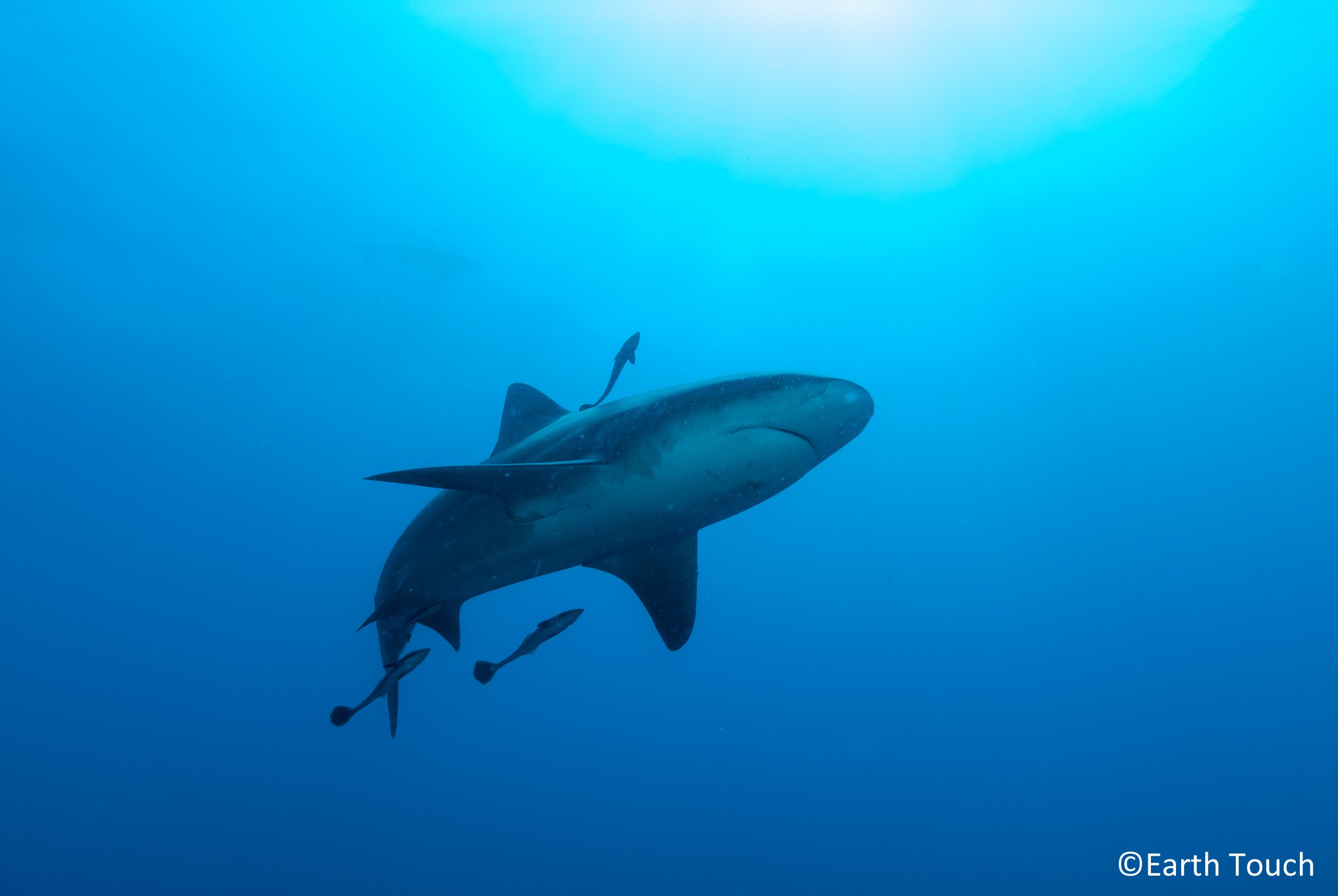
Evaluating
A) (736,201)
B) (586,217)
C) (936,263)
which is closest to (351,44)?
→ (586,217)

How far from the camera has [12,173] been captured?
19516 mm

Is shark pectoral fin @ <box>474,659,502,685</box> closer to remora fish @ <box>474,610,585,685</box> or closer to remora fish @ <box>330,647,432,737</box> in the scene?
remora fish @ <box>474,610,585,685</box>

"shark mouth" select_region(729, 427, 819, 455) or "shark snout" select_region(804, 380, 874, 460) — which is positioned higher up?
"shark snout" select_region(804, 380, 874, 460)

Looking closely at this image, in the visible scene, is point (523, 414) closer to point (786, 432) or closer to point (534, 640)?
point (534, 640)

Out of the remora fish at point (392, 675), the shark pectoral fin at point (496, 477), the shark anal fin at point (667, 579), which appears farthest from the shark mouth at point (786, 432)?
the remora fish at point (392, 675)

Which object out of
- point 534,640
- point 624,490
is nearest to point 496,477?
point 624,490

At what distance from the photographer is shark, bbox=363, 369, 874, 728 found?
2775mm

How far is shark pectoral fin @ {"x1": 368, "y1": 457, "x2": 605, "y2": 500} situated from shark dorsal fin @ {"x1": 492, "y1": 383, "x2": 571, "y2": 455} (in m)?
1.69

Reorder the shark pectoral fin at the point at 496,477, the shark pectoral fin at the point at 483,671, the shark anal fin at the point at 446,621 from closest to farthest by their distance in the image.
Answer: the shark pectoral fin at the point at 496,477
the shark pectoral fin at the point at 483,671
the shark anal fin at the point at 446,621

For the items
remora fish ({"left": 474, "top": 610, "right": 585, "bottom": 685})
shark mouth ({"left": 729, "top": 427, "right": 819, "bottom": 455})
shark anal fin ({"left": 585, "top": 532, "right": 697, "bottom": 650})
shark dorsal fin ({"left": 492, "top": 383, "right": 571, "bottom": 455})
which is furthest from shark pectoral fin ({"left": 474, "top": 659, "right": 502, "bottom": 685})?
shark mouth ({"left": 729, "top": 427, "right": 819, "bottom": 455})

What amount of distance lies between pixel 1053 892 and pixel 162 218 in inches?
2175

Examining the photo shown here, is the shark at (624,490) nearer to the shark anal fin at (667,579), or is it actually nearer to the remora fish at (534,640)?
the shark anal fin at (667,579)

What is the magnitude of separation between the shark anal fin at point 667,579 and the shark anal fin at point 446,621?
1.04 meters

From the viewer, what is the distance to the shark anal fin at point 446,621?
13.5 ft
